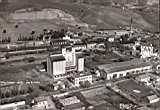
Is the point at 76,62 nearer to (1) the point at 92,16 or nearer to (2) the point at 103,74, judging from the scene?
(2) the point at 103,74

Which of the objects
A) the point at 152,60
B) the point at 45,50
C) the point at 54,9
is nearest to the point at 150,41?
the point at 152,60

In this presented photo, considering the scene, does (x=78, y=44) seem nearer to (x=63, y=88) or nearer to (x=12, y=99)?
(x=63, y=88)

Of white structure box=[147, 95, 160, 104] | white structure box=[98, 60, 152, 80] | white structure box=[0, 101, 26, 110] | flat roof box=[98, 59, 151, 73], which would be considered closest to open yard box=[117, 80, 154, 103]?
white structure box=[147, 95, 160, 104]

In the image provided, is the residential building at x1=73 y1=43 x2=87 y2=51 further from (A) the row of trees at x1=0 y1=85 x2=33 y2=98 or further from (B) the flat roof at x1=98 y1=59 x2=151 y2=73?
(A) the row of trees at x1=0 y1=85 x2=33 y2=98

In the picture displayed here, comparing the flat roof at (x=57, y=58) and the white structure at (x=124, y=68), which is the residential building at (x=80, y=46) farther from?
the flat roof at (x=57, y=58)

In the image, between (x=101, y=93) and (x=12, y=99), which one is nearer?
(x=12, y=99)

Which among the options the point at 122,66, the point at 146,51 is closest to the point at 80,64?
the point at 122,66

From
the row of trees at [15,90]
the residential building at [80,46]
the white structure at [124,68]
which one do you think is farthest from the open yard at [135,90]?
the residential building at [80,46]
